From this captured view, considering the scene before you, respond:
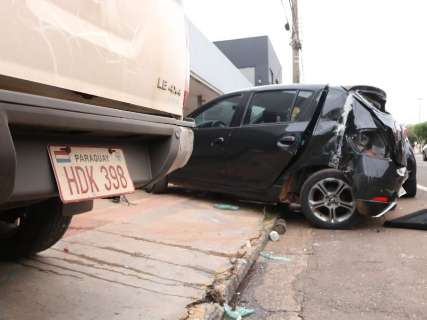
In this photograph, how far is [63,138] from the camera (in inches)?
86.0

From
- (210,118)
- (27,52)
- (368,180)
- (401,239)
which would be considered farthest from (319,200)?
(27,52)

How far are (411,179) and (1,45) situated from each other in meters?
6.77

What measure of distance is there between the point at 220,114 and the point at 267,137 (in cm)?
89

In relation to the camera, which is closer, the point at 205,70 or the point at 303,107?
the point at 303,107

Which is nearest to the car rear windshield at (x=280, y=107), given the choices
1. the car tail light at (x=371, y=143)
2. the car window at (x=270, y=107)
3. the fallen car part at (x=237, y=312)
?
the car window at (x=270, y=107)

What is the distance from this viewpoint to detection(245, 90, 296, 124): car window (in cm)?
557

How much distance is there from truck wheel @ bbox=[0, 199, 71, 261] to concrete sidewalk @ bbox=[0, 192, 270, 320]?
117 mm

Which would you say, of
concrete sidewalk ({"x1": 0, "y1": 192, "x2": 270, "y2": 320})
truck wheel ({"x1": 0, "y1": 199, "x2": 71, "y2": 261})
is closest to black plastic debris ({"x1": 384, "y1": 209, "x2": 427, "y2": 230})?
concrete sidewalk ({"x1": 0, "y1": 192, "x2": 270, "y2": 320})

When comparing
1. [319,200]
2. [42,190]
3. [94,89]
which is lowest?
[319,200]

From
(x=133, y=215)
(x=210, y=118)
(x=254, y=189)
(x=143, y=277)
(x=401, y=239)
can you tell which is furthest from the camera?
(x=210, y=118)

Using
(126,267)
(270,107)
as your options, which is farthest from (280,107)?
(126,267)

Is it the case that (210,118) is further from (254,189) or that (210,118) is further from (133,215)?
(133,215)

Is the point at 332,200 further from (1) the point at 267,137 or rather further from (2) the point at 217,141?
(2) the point at 217,141

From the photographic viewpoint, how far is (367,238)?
4840 millimetres
